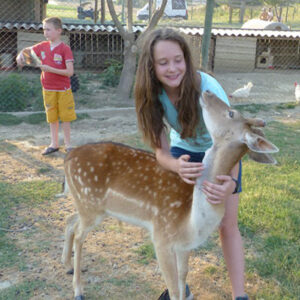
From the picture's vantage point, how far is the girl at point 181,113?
7.68 feet

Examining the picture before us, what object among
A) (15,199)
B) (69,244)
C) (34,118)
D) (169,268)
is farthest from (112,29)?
(169,268)

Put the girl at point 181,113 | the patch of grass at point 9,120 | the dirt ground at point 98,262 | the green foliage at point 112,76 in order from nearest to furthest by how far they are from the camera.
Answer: the girl at point 181,113 → the dirt ground at point 98,262 → the patch of grass at point 9,120 → the green foliage at point 112,76

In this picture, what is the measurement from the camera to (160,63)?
7.80 feet

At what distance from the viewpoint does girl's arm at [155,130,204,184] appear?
2.24 metres

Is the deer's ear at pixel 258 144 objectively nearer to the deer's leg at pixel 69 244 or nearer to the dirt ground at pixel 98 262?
the dirt ground at pixel 98 262

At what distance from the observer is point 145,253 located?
333 cm

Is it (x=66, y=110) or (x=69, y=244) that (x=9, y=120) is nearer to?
(x=66, y=110)

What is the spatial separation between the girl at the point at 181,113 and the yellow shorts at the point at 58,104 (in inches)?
126

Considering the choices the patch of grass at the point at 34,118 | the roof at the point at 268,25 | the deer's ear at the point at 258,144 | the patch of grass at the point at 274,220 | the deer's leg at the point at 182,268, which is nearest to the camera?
the deer's ear at the point at 258,144

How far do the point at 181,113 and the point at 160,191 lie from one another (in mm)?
540

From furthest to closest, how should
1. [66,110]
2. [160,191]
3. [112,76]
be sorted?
[112,76] → [66,110] → [160,191]

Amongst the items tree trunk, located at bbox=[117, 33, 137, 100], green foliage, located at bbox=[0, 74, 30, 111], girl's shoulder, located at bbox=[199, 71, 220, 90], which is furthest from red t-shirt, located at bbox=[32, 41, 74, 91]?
tree trunk, located at bbox=[117, 33, 137, 100]

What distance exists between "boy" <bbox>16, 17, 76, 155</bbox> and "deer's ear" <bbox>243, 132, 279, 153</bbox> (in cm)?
386

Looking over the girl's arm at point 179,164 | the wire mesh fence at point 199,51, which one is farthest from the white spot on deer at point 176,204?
the wire mesh fence at point 199,51
